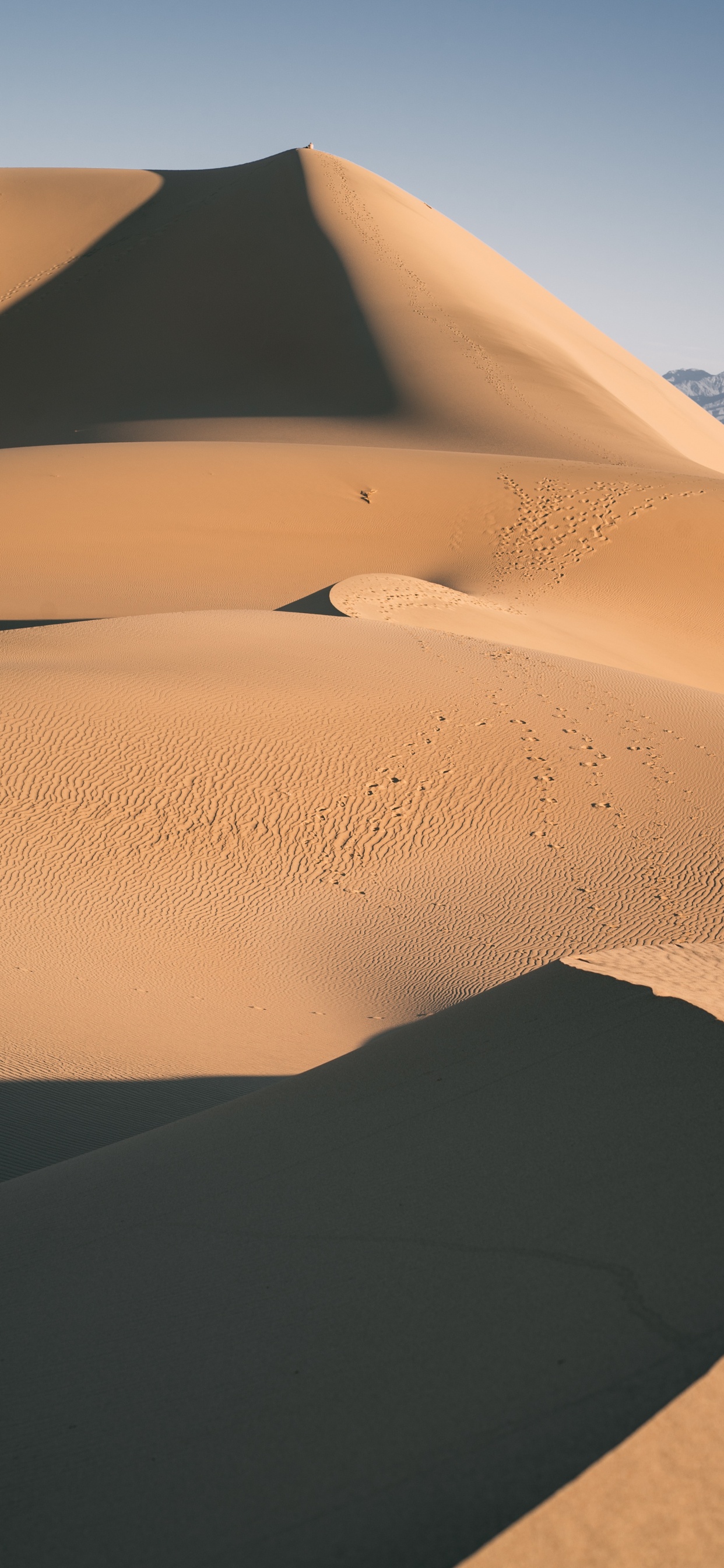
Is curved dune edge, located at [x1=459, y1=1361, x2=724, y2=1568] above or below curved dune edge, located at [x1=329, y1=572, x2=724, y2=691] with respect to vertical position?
below

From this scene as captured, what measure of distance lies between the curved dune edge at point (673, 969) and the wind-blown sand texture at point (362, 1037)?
0.06 ft

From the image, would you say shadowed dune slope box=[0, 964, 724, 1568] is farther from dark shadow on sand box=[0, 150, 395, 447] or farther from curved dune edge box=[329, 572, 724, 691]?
dark shadow on sand box=[0, 150, 395, 447]

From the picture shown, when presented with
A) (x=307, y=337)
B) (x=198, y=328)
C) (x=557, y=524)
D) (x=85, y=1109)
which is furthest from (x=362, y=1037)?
(x=198, y=328)

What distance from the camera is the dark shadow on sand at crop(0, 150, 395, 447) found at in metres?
28.6

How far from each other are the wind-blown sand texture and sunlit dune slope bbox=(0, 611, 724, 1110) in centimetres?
3

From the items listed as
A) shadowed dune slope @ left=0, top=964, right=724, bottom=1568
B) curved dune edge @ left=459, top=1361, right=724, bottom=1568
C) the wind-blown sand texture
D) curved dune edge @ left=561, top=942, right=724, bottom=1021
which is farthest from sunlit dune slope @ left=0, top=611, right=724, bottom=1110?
curved dune edge @ left=459, top=1361, right=724, bottom=1568

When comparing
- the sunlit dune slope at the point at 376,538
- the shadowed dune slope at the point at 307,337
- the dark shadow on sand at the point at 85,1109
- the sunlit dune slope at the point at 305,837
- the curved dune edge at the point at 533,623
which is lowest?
the dark shadow on sand at the point at 85,1109

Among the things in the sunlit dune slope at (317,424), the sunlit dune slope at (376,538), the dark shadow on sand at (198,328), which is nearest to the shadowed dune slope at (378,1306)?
the sunlit dune slope at (376,538)

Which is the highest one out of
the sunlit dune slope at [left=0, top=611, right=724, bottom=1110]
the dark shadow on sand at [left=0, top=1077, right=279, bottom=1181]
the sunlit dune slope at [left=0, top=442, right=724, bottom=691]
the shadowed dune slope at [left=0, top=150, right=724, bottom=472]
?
the shadowed dune slope at [left=0, top=150, right=724, bottom=472]

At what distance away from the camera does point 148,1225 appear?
2.53m

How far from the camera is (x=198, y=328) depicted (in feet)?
104

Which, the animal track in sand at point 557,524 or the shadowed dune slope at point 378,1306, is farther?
the animal track in sand at point 557,524

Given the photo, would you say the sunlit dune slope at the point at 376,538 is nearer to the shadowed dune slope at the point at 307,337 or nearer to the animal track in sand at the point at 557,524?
the animal track in sand at the point at 557,524

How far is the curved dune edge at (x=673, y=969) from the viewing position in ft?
9.37
